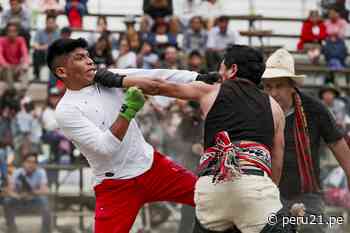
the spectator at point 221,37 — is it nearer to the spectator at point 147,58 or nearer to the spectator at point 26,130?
the spectator at point 147,58

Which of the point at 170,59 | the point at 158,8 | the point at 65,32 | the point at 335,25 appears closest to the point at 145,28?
the point at 158,8

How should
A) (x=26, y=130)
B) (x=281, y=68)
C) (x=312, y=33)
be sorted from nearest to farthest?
(x=281, y=68) < (x=26, y=130) < (x=312, y=33)

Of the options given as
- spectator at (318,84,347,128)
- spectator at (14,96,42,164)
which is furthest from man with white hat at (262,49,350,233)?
spectator at (318,84,347,128)

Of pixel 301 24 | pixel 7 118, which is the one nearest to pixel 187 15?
pixel 301 24

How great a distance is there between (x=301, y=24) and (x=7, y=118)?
6994mm

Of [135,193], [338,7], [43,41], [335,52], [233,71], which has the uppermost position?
[233,71]

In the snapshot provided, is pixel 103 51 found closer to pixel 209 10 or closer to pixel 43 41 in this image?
pixel 43 41

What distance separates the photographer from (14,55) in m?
15.4

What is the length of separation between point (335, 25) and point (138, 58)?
12.6 feet

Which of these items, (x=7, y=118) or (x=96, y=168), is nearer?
(x=96, y=168)

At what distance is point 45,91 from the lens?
1530 centimetres

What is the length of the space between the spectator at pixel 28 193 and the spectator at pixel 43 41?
3650 millimetres

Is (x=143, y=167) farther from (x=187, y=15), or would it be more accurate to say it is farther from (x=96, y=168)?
(x=187, y=15)

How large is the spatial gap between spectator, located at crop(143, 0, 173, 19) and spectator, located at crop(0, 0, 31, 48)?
1.93 metres
